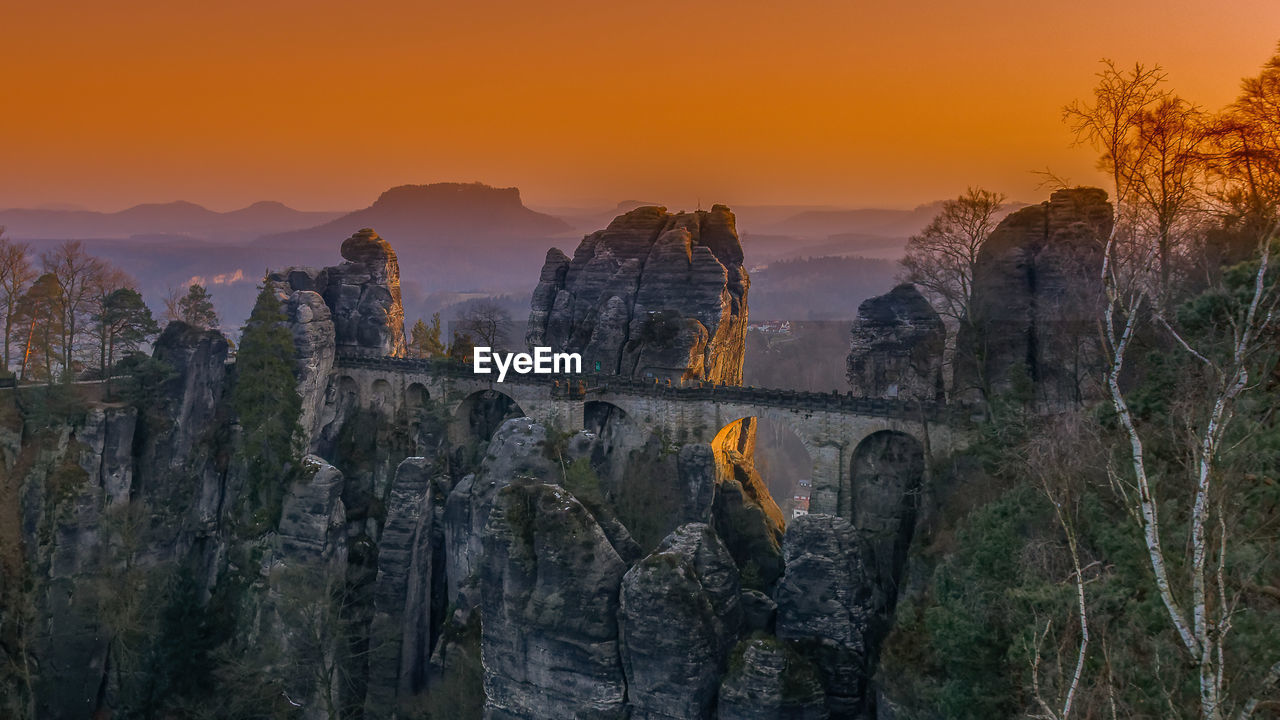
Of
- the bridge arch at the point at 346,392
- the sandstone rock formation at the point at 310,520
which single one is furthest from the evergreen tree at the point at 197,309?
the sandstone rock formation at the point at 310,520

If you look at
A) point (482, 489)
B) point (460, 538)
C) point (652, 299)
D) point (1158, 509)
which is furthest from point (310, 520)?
point (1158, 509)

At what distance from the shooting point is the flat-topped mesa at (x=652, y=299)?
4319cm

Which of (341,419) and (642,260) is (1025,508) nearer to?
(642,260)

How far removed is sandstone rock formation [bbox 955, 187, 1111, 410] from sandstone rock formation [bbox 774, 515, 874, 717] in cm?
1143

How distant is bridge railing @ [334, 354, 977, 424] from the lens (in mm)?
33250

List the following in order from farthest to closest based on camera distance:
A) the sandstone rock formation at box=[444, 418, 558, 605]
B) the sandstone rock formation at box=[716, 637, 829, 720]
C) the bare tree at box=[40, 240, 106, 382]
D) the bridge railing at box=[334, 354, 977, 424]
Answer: the bare tree at box=[40, 240, 106, 382]
the bridge railing at box=[334, 354, 977, 424]
the sandstone rock formation at box=[444, 418, 558, 605]
the sandstone rock formation at box=[716, 637, 829, 720]

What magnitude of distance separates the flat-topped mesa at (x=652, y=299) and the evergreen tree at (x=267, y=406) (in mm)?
14012

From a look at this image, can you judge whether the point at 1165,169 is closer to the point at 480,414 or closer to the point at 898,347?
the point at 898,347

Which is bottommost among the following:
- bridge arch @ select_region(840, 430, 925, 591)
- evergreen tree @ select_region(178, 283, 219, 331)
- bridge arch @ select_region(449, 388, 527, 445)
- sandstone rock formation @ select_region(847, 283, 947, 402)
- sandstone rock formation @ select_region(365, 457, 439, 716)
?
sandstone rock formation @ select_region(365, 457, 439, 716)

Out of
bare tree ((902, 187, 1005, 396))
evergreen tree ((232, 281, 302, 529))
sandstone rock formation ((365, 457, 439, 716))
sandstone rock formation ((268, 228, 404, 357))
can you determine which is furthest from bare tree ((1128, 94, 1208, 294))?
sandstone rock formation ((268, 228, 404, 357))

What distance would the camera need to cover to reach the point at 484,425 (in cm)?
4744

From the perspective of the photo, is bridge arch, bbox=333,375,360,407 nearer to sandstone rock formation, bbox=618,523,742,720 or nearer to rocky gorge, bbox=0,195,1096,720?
rocky gorge, bbox=0,195,1096,720

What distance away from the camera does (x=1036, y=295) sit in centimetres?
3275

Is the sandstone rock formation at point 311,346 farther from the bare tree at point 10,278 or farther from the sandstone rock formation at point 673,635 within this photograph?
the sandstone rock formation at point 673,635
